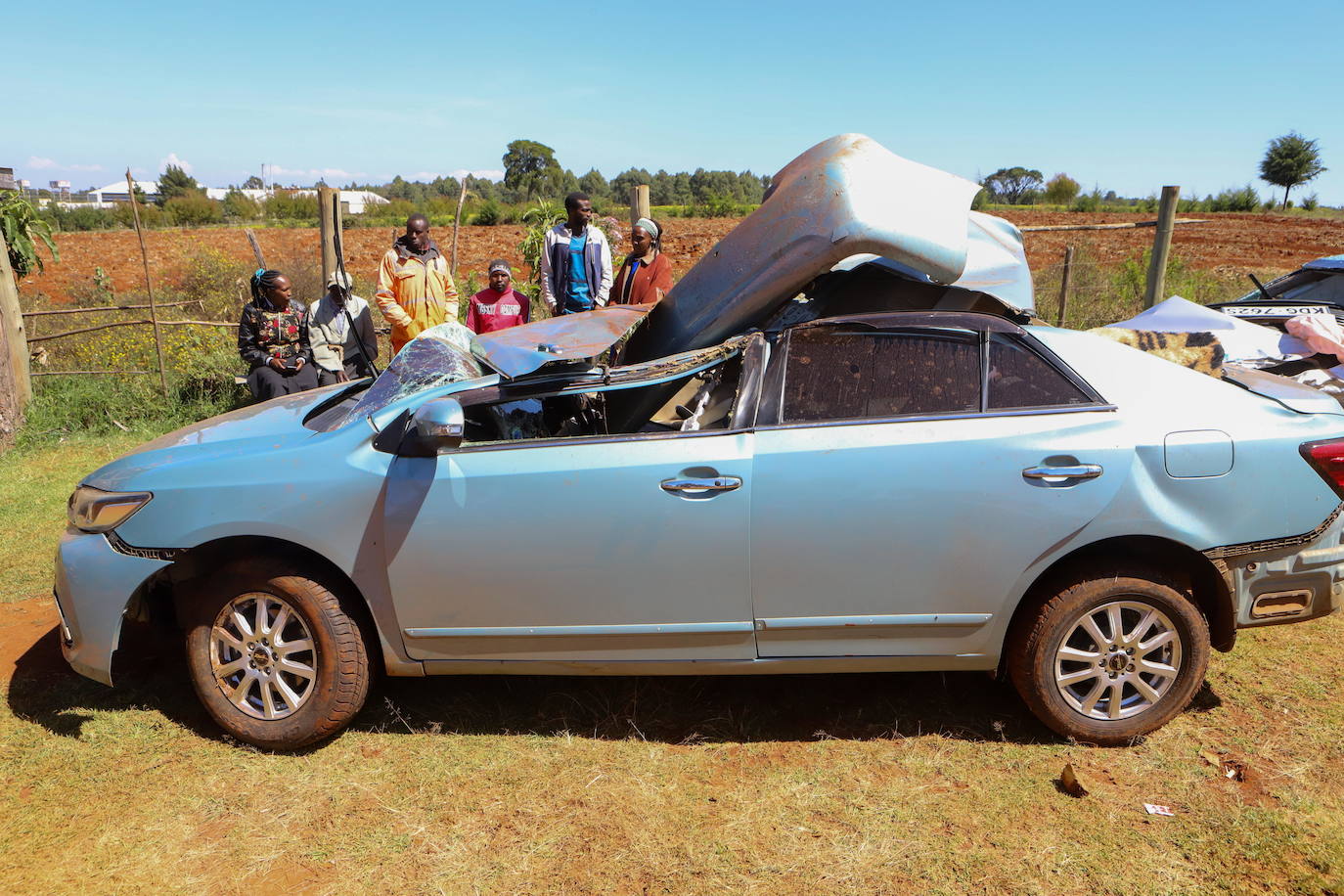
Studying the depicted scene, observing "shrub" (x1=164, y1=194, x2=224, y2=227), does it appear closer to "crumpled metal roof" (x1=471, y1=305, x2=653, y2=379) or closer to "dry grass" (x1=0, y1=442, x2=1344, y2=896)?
"crumpled metal roof" (x1=471, y1=305, x2=653, y2=379)

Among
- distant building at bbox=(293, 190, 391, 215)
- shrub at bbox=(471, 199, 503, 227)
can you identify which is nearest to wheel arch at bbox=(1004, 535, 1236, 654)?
shrub at bbox=(471, 199, 503, 227)

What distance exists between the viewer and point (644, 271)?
276 inches

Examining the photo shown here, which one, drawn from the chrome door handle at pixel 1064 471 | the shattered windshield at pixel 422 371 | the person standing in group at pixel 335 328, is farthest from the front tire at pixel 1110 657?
the person standing in group at pixel 335 328

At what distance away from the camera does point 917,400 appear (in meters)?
3.34

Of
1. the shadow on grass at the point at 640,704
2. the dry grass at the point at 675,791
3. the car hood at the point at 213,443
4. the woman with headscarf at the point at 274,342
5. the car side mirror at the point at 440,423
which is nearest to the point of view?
the dry grass at the point at 675,791

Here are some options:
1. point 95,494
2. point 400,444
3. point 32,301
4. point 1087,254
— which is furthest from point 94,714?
point 1087,254

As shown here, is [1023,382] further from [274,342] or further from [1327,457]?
[274,342]

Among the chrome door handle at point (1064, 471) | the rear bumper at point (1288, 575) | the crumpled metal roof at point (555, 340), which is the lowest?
the rear bumper at point (1288, 575)

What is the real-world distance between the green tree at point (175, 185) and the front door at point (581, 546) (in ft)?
161

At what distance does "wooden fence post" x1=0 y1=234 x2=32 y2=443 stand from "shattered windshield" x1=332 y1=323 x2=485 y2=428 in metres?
6.51

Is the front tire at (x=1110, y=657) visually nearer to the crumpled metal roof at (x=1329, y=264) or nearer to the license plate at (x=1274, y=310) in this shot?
the license plate at (x=1274, y=310)

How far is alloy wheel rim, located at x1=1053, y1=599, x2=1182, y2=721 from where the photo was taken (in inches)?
132

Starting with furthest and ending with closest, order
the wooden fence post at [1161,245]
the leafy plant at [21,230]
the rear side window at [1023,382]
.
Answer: the leafy plant at [21,230], the wooden fence post at [1161,245], the rear side window at [1023,382]

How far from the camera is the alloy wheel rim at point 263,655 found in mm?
3480
